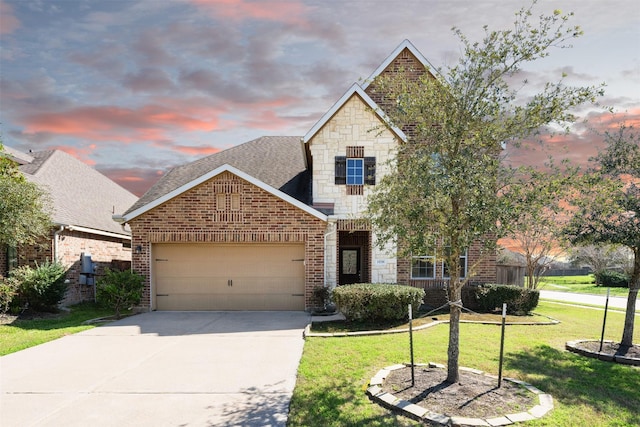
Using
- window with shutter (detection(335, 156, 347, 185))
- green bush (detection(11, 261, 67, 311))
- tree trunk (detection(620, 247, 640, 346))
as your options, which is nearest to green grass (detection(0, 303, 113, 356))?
green bush (detection(11, 261, 67, 311))

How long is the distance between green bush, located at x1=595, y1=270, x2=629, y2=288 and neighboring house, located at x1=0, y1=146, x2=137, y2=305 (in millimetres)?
33952

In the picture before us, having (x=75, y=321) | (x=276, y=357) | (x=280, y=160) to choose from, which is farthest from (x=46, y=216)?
(x=276, y=357)

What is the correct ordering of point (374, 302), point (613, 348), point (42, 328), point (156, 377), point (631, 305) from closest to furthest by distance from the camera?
point (156, 377) → point (631, 305) → point (613, 348) → point (374, 302) → point (42, 328)

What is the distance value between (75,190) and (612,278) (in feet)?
122

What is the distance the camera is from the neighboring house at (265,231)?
A: 13.1 m

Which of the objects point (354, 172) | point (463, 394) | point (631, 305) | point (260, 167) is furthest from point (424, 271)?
point (463, 394)

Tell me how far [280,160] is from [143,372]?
38.8 feet

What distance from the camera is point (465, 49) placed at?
629 cm

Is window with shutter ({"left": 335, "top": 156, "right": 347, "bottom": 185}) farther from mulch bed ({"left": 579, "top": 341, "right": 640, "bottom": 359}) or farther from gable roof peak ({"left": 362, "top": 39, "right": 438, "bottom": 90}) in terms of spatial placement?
mulch bed ({"left": 579, "top": 341, "right": 640, "bottom": 359})

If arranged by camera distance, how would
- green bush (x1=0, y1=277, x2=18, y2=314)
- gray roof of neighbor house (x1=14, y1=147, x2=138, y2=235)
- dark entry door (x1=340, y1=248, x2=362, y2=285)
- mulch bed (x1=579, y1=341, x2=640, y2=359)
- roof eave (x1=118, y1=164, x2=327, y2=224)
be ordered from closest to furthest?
mulch bed (x1=579, y1=341, x2=640, y2=359), green bush (x1=0, y1=277, x2=18, y2=314), roof eave (x1=118, y1=164, x2=327, y2=224), gray roof of neighbor house (x1=14, y1=147, x2=138, y2=235), dark entry door (x1=340, y1=248, x2=362, y2=285)

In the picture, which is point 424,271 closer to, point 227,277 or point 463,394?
point 227,277

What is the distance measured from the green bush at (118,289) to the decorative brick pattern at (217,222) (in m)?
0.65

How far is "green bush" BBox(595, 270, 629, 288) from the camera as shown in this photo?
31438 millimetres

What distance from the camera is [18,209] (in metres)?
12.3
